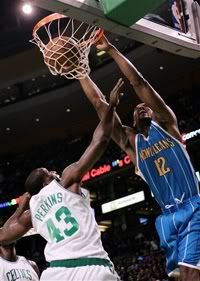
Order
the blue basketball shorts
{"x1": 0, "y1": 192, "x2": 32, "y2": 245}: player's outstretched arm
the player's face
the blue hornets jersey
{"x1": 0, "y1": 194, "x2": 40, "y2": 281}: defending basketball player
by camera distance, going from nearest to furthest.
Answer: the blue basketball shorts < the blue hornets jersey < the player's face < {"x1": 0, "y1": 192, "x2": 32, "y2": 245}: player's outstretched arm < {"x1": 0, "y1": 194, "x2": 40, "y2": 281}: defending basketball player

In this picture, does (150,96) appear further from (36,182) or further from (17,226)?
(17,226)

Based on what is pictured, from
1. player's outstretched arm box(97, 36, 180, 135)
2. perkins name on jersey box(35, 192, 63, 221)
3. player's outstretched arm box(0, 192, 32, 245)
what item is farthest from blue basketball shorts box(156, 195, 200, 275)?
player's outstretched arm box(0, 192, 32, 245)

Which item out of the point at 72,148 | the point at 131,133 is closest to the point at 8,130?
the point at 72,148

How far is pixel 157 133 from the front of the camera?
4570 mm

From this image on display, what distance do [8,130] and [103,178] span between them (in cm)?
608

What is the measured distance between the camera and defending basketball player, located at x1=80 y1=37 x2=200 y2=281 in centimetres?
423

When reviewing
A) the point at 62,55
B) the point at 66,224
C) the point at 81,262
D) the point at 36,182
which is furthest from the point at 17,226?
the point at 62,55

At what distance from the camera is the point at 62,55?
473 centimetres

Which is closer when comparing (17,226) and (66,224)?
(66,224)

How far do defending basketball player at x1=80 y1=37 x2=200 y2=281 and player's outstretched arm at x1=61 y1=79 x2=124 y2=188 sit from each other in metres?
0.44

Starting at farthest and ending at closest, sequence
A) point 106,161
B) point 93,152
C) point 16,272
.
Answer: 1. point 106,161
2. point 16,272
3. point 93,152

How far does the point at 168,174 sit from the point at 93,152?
74cm

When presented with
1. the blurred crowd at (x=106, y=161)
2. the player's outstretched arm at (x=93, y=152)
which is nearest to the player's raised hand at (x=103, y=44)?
the player's outstretched arm at (x=93, y=152)

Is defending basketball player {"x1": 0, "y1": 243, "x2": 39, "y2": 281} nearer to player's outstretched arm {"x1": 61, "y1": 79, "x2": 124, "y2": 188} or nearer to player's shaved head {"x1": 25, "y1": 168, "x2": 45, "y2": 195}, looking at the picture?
player's shaved head {"x1": 25, "y1": 168, "x2": 45, "y2": 195}
